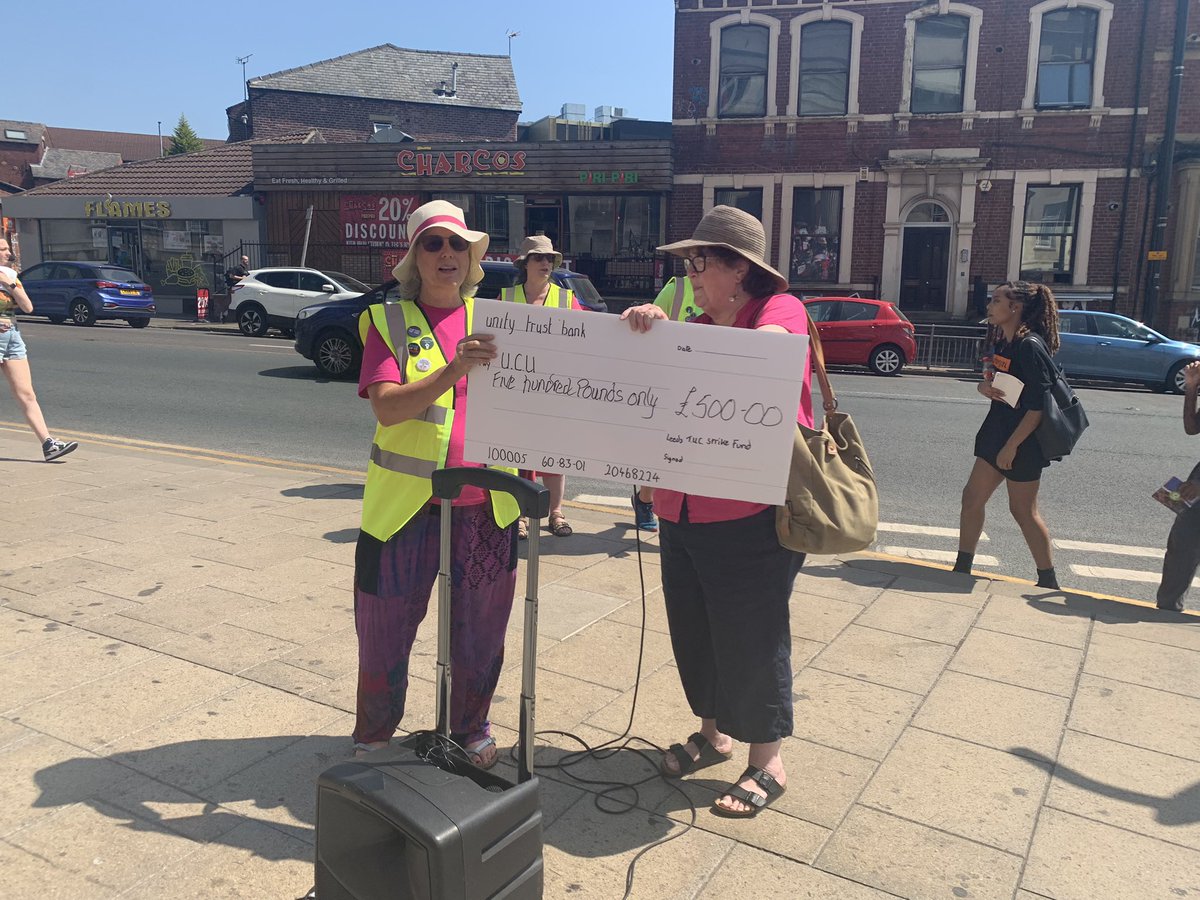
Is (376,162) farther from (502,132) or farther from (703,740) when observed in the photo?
(703,740)

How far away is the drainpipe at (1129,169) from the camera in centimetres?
2197

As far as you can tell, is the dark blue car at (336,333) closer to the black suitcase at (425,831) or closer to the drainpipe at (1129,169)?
the black suitcase at (425,831)

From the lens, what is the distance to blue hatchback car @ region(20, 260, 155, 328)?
75.4ft

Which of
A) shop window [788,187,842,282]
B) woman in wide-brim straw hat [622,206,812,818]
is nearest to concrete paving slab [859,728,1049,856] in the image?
woman in wide-brim straw hat [622,206,812,818]

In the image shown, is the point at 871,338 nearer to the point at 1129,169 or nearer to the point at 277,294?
the point at 1129,169

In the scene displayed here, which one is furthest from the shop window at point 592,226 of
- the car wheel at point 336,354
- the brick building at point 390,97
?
the brick building at point 390,97

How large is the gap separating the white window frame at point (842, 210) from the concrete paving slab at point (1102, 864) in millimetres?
22109

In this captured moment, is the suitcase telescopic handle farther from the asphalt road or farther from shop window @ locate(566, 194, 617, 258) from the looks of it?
shop window @ locate(566, 194, 617, 258)

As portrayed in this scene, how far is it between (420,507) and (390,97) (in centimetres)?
4263

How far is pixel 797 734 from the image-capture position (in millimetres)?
3453

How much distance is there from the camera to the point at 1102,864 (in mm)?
2688

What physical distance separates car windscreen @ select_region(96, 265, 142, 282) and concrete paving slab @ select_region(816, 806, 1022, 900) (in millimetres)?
24765

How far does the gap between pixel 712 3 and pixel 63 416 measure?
64.8 feet

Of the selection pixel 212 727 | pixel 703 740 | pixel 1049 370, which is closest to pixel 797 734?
pixel 703 740
